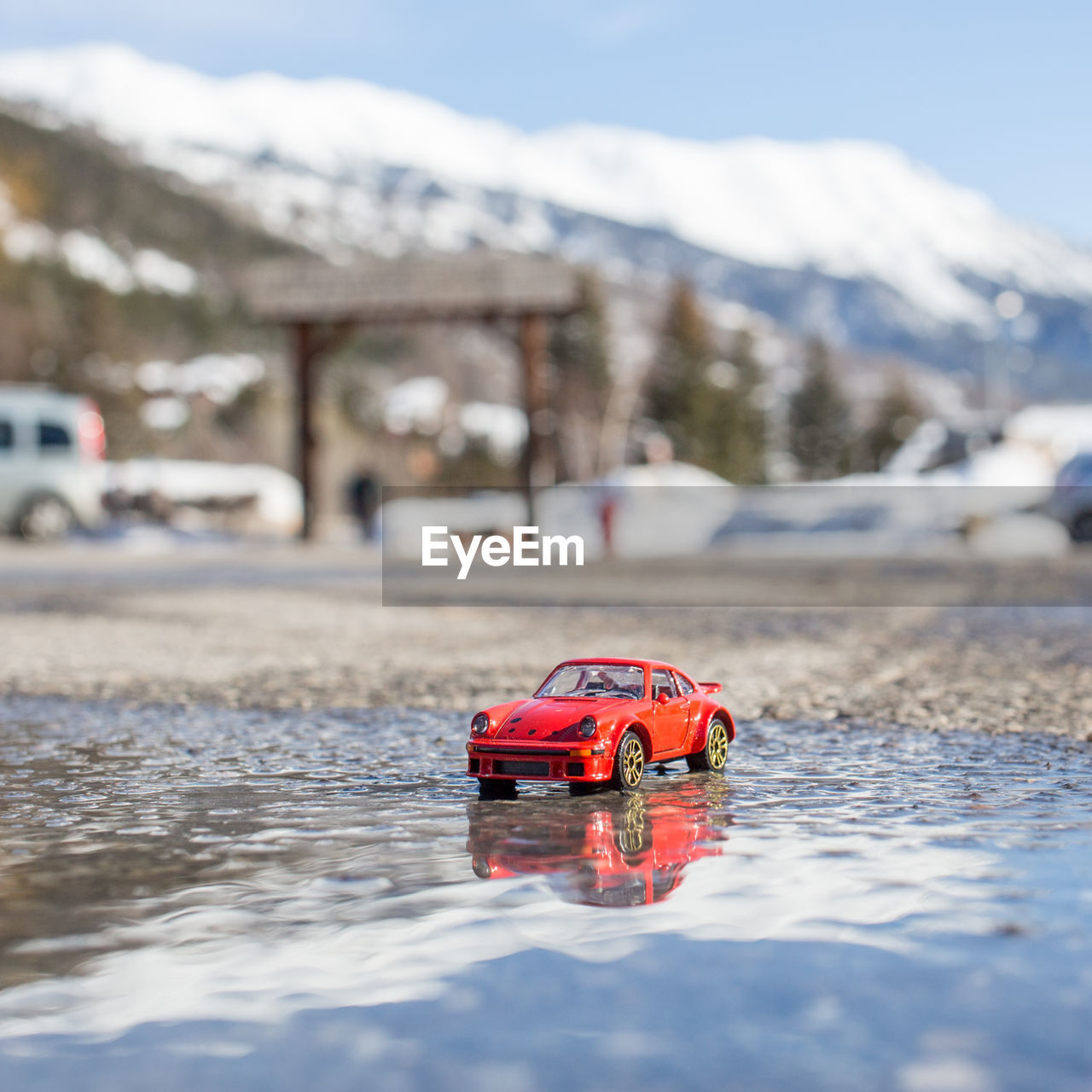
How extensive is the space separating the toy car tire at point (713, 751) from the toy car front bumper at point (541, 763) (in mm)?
782

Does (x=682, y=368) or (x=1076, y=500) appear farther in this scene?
(x=682, y=368)

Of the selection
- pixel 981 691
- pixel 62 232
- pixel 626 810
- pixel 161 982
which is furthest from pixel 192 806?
pixel 62 232

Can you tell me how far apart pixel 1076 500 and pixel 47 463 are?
61.6ft

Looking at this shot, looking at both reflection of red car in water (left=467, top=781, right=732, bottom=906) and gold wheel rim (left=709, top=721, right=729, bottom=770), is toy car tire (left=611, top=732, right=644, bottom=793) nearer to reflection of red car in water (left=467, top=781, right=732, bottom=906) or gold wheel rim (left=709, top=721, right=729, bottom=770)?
reflection of red car in water (left=467, top=781, right=732, bottom=906)

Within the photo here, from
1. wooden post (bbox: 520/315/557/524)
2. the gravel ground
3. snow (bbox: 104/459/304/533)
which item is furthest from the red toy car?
snow (bbox: 104/459/304/533)

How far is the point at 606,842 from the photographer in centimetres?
518

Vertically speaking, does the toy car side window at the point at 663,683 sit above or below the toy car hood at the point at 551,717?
above

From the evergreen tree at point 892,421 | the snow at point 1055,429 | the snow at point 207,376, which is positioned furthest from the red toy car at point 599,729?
the evergreen tree at point 892,421

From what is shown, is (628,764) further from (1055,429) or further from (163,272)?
(163,272)

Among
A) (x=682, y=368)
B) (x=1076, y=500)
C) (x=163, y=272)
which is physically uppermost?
(x=163, y=272)

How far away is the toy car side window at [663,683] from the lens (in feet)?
21.1

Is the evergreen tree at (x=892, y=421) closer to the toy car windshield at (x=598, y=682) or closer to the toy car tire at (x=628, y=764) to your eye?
the toy car windshield at (x=598, y=682)

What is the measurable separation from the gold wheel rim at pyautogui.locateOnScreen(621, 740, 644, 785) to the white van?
22.2 m

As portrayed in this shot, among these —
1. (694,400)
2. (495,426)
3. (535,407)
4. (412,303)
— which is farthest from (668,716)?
(495,426)
